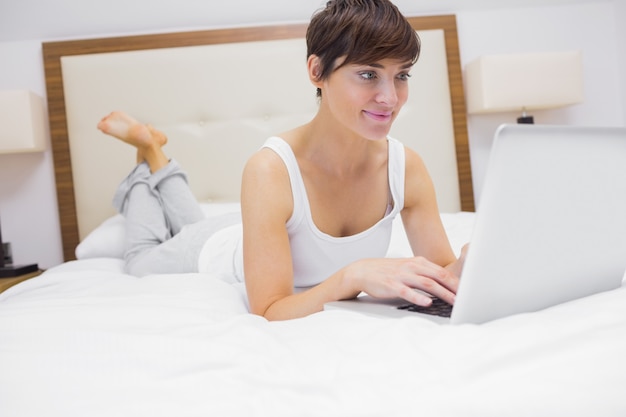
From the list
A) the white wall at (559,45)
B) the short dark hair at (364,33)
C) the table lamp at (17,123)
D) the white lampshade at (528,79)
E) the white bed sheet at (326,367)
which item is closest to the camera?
the white bed sheet at (326,367)

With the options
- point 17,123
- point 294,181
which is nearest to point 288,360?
point 294,181

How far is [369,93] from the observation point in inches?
43.7

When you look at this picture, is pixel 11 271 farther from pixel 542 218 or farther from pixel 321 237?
pixel 542 218

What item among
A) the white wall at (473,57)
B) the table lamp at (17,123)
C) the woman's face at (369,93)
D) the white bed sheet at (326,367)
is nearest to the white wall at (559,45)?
the white wall at (473,57)

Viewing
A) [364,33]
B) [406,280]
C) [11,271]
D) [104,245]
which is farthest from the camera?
[11,271]

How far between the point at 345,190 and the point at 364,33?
0.37m

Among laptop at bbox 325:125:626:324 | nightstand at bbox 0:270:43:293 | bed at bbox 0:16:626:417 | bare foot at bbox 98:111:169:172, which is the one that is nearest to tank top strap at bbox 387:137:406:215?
bed at bbox 0:16:626:417

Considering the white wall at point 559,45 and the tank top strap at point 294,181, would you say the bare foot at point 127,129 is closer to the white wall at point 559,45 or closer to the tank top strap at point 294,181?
the tank top strap at point 294,181

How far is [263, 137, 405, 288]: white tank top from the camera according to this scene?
117cm

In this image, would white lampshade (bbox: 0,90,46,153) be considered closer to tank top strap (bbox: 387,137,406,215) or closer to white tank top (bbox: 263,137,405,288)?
white tank top (bbox: 263,137,405,288)

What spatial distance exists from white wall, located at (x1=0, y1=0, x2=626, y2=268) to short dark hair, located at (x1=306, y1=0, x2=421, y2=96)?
188 centimetres

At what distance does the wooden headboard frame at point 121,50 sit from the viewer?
107 inches

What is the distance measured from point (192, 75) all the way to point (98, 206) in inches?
30.2

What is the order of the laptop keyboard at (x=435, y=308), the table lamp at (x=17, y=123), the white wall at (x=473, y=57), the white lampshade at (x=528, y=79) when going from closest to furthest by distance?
the laptop keyboard at (x=435, y=308)
the table lamp at (x=17, y=123)
the white lampshade at (x=528, y=79)
the white wall at (x=473, y=57)
